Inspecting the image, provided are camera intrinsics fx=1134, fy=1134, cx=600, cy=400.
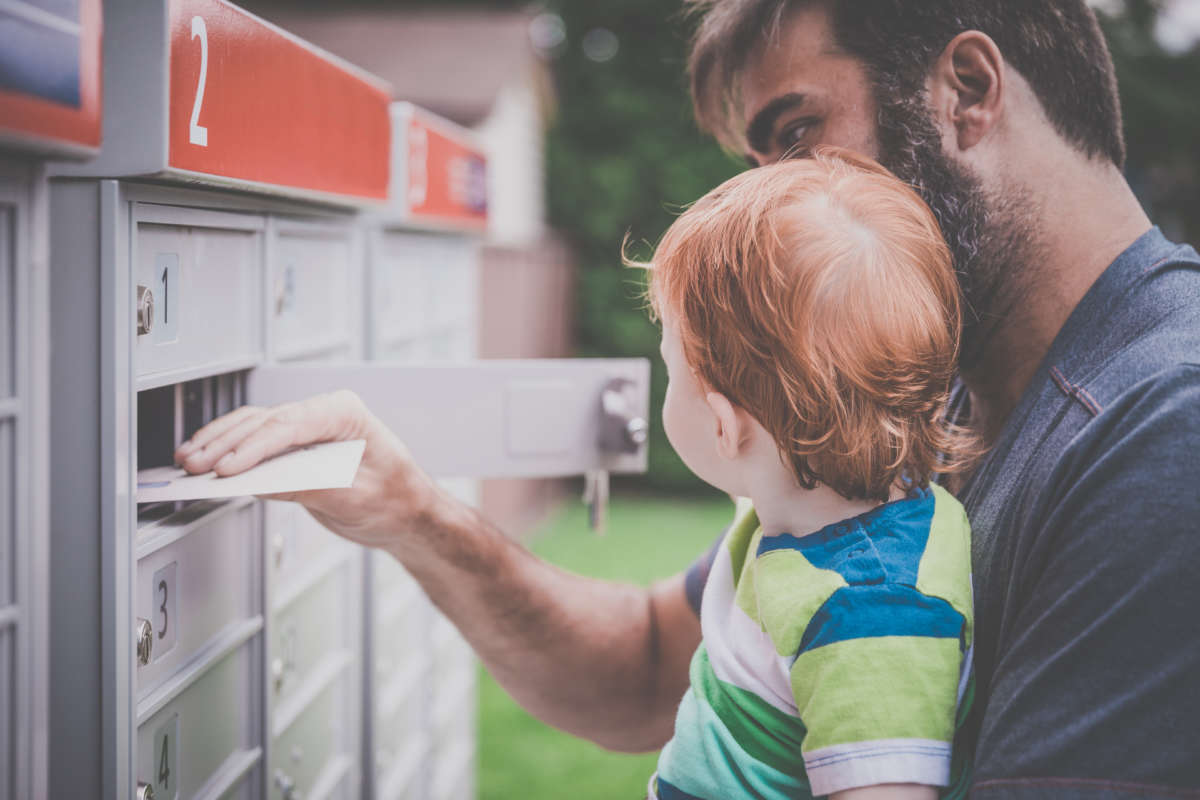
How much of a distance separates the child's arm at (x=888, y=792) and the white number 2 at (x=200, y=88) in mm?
992

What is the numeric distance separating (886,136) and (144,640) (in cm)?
121

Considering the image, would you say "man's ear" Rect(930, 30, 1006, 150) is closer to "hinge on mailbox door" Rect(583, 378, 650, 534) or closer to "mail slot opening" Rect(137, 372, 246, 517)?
"hinge on mailbox door" Rect(583, 378, 650, 534)

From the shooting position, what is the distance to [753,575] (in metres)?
1.41

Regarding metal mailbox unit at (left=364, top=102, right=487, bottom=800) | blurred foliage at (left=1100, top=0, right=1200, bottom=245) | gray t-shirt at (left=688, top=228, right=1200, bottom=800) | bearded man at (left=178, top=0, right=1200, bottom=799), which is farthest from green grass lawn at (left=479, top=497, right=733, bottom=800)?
blurred foliage at (left=1100, top=0, right=1200, bottom=245)

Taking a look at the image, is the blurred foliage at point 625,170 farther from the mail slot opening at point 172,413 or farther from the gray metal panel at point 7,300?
the gray metal panel at point 7,300

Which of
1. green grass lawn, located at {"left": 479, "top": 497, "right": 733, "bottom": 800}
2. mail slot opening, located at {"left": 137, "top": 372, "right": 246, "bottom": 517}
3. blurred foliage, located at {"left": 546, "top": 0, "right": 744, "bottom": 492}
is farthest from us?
blurred foliage, located at {"left": 546, "top": 0, "right": 744, "bottom": 492}

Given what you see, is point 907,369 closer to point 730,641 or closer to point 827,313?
point 827,313

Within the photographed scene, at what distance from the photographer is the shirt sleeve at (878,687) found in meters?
1.14

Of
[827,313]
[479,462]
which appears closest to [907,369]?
[827,313]

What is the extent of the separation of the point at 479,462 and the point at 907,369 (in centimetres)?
78

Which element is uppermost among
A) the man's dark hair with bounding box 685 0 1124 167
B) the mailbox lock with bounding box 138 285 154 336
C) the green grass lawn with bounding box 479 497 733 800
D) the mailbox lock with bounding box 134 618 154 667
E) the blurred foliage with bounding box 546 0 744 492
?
the blurred foliage with bounding box 546 0 744 492

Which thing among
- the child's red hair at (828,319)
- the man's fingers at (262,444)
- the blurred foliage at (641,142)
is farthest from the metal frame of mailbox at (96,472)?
the blurred foliage at (641,142)

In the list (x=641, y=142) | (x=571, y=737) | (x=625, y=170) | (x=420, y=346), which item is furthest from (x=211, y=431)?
(x=641, y=142)

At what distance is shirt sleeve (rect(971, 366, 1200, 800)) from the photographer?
3.50ft
